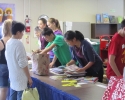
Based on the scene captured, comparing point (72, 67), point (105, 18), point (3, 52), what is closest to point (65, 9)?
point (105, 18)

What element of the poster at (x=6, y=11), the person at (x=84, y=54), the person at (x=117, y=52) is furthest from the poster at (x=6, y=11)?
the person at (x=117, y=52)

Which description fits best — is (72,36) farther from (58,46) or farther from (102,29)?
(102,29)

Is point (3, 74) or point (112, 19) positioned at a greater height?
point (112, 19)

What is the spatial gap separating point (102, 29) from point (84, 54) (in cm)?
433

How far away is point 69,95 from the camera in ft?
6.86

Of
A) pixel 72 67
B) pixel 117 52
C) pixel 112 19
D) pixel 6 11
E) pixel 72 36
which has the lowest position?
pixel 72 67

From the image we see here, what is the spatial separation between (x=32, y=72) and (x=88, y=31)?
3755 mm

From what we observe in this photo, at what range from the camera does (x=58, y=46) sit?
10.4 ft

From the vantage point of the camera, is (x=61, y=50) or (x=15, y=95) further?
(x=61, y=50)

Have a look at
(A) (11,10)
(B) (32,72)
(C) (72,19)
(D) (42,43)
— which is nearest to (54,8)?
(C) (72,19)

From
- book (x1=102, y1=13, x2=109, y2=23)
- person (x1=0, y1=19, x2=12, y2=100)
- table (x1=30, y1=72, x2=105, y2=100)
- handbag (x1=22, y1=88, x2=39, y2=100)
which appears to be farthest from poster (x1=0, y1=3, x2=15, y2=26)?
handbag (x1=22, y1=88, x2=39, y2=100)

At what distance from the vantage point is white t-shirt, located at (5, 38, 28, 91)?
2.44 m

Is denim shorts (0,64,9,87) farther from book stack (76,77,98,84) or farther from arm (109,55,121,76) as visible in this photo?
arm (109,55,121,76)

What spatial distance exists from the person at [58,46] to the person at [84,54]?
285 mm
